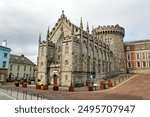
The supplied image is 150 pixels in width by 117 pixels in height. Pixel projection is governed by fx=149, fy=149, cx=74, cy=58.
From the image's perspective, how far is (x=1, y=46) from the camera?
4672cm

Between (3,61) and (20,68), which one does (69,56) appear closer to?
(3,61)

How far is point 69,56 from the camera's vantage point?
120 feet

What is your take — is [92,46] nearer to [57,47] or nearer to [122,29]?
[57,47]

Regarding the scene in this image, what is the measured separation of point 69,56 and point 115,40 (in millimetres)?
32491

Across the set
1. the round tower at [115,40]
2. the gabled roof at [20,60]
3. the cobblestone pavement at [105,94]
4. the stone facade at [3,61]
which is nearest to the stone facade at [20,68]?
the gabled roof at [20,60]

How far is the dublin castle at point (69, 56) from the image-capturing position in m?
36.4

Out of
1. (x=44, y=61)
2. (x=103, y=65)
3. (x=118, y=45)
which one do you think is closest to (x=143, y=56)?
(x=118, y=45)

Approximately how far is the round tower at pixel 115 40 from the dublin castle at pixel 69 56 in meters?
9.31

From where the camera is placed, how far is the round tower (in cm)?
6200

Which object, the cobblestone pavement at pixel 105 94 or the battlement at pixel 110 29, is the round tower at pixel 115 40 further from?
the cobblestone pavement at pixel 105 94

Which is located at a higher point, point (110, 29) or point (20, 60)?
point (110, 29)

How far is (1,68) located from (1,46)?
271 inches

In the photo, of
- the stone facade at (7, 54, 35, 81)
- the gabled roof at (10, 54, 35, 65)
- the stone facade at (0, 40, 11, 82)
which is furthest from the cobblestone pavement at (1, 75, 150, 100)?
the gabled roof at (10, 54, 35, 65)

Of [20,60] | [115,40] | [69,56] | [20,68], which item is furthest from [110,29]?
[20,68]
